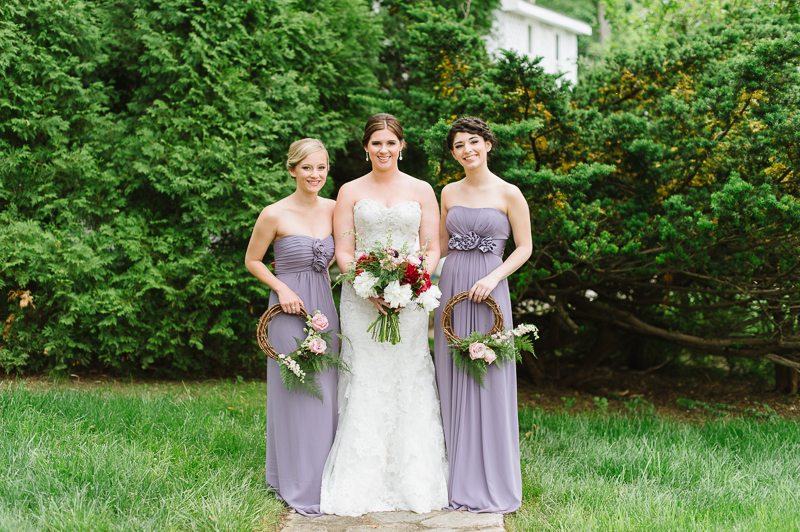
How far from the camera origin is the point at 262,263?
157 inches

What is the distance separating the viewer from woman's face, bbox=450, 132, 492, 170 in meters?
3.87

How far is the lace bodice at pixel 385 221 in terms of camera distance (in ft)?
12.8

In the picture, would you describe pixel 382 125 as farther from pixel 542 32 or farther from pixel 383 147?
pixel 542 32

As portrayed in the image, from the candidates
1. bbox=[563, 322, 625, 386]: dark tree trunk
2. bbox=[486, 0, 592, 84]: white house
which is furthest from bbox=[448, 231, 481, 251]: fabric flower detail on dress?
bbox=[486, 0, 592, 84]: white house

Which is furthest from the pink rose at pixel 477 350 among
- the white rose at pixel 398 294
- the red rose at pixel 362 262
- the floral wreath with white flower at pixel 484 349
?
the red rose at pixel 362 262

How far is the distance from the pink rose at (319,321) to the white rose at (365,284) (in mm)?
369

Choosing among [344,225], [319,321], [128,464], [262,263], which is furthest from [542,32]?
[128,464]

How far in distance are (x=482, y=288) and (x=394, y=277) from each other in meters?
0.60

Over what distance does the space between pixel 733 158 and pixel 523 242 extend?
2.67 metres

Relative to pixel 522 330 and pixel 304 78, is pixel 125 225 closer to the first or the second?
pixel 304 78

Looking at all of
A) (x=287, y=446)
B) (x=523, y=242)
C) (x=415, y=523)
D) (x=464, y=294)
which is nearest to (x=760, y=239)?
(x=523, y=242)

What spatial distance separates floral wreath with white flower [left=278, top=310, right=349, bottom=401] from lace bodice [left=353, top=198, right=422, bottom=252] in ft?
1.82

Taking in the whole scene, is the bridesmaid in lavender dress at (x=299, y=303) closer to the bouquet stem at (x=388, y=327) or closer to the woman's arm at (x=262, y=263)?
the woman's arm at (x=262, y=263)

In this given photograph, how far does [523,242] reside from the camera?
3971 mm
